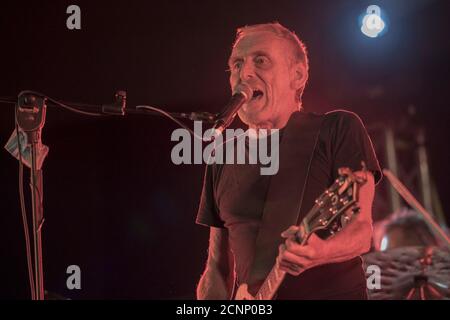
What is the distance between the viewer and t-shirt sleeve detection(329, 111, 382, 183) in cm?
166

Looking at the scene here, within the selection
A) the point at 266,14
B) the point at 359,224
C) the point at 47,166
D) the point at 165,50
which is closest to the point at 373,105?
the point at 266,14

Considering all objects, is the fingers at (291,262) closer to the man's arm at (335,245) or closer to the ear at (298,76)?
the man's arm at (335,245)

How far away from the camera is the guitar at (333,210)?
1.47 m

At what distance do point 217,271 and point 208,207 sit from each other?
206 mm

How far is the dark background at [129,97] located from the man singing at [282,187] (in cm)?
14

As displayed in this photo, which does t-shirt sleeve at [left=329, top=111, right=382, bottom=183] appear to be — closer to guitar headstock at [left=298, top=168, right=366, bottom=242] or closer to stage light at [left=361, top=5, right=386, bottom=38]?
guitar headstock at [left=298, top=168, right=366, bottom=242]

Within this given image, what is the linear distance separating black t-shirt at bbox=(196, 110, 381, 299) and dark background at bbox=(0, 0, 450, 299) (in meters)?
0.17

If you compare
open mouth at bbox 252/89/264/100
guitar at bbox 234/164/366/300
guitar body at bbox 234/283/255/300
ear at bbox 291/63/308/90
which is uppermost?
ear at bbox 291/63/308/90

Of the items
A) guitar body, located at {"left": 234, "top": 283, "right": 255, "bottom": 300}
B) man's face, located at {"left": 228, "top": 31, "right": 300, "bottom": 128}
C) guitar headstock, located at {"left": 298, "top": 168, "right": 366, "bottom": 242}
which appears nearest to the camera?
guitar headstock, located at {"left": 298, "top": 168, "right": 366, "bottom": 242}

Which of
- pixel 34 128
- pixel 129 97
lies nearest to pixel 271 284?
pixel 34 128

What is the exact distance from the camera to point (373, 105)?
272cm

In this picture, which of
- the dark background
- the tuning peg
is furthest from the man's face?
the tuning peg

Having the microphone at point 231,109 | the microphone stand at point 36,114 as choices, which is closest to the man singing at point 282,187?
the microphone at point 231,109
